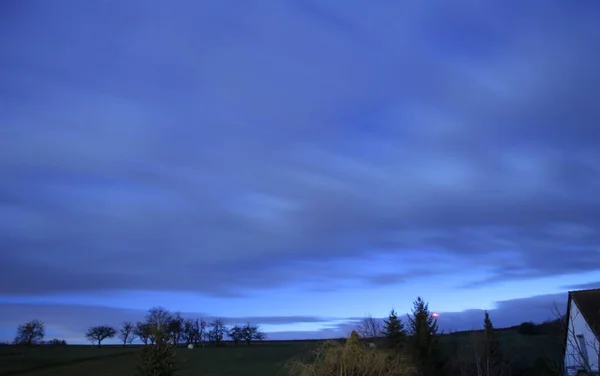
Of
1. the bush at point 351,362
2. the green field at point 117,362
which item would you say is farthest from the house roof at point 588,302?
the green field at point 117,362

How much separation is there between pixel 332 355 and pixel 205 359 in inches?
4229

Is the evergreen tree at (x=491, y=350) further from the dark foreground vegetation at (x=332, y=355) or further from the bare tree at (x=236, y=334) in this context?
the bare tree at (x=236, y=334)

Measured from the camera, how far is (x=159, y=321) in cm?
3017

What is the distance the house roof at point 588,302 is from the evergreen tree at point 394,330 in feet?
83.0

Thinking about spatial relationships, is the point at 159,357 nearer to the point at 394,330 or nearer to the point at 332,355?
the point at 332,355

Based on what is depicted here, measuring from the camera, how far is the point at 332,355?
14.1 m

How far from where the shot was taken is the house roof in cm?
4134

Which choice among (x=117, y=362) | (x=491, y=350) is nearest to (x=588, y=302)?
(x=491, y=350)

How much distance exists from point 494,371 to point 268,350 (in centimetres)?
8880

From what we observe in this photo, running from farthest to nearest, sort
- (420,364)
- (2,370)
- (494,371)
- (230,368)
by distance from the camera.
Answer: (230,368) < (2,370) < (420,364) < (494,371)

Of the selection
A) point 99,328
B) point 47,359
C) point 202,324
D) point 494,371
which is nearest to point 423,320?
point 494,371

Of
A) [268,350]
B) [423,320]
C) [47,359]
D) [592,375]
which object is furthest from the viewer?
[268,350]

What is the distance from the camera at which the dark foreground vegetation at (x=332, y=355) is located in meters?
14.5

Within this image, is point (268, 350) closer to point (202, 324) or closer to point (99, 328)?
point (202, 324)
